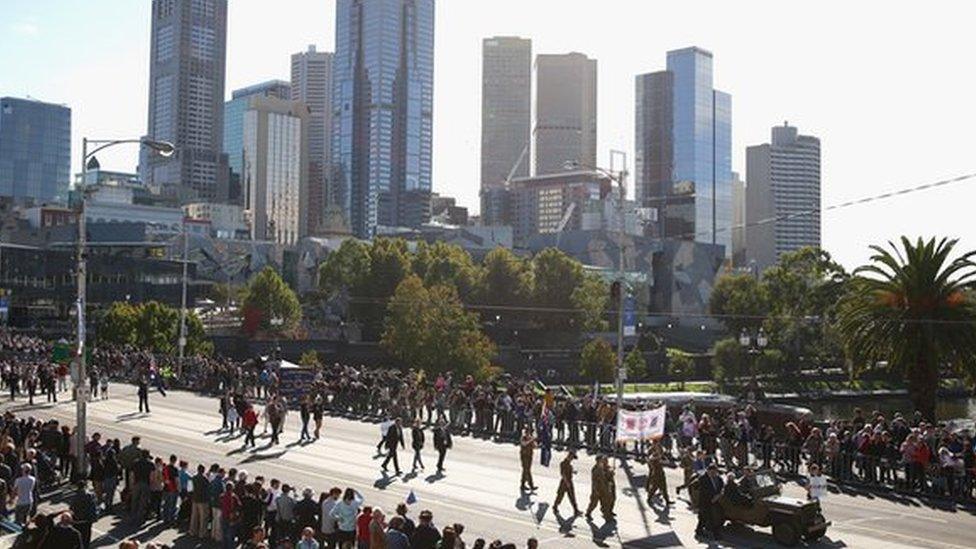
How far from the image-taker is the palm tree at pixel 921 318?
41156mm

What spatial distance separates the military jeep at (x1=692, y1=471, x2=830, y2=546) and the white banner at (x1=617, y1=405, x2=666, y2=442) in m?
6.52

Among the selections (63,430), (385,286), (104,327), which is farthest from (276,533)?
(385,286)

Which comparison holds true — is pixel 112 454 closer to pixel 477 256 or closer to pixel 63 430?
pixel 63 430

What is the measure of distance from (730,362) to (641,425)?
246ft

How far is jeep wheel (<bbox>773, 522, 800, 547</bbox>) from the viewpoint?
23.0 m

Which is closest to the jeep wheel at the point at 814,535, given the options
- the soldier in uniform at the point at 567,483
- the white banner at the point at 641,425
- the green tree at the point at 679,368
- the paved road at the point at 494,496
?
the paved road at the point at 494,496

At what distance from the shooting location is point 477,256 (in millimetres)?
175250

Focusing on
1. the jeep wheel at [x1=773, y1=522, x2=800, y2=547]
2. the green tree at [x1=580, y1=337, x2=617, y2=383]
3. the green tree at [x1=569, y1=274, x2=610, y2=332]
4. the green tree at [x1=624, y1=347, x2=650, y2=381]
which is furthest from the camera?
the green tree at [x1=569, y1=274, x2=610, y2=332]

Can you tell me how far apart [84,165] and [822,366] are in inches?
3899

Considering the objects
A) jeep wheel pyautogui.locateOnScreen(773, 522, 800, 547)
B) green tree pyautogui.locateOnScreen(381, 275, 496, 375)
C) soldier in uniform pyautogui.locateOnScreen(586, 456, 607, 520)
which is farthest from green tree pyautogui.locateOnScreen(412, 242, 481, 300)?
jeep wheel pyautogui.locateOnScreen(773, 522, 800, 547)

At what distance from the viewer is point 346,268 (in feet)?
402

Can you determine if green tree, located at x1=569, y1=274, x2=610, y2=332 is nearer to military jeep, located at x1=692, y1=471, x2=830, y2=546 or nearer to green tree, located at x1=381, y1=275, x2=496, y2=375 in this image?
green tree, located at x1=381, y1=275, x2=496, y2=375

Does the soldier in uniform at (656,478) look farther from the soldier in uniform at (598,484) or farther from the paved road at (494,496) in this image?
the soldier in uniform at (598,484)

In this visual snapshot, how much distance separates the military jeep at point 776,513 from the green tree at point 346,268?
304ft
